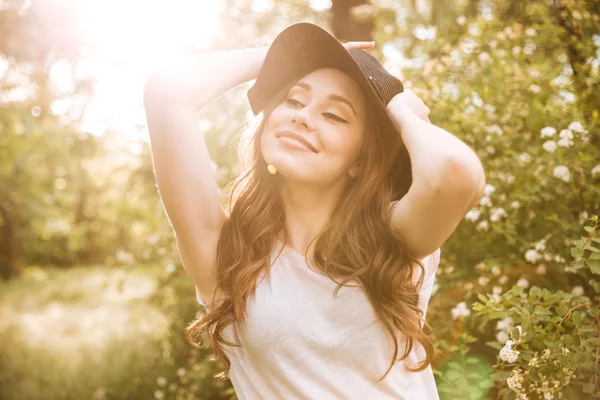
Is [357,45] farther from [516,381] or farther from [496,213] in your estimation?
[496,213]

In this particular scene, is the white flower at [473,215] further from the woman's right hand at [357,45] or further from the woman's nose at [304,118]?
the woman's nose at [304,118]

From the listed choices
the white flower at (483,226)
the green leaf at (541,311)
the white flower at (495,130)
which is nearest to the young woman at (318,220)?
the green leaf at (541,311)

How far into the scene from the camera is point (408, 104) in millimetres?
1784

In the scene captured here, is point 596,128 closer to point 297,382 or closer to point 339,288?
point 339,288

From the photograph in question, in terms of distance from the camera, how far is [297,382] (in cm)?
159

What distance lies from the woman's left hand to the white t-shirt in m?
0.58

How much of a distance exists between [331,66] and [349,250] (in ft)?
1.95

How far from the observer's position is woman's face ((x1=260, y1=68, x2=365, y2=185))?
1710 millimetres

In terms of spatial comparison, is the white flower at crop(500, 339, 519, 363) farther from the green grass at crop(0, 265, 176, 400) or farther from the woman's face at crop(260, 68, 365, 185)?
the green grass at crop(0, 265, 176, 400)

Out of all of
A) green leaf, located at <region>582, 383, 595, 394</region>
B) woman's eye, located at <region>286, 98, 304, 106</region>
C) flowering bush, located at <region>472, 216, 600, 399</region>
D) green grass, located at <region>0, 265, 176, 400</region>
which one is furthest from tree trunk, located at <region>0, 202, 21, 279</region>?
green leaf, located at <region>582, 383, 595, 394</region>

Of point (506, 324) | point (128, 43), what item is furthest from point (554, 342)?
point (128, 43)

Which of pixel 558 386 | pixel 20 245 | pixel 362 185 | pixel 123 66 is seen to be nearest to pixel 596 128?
pixel 558 386

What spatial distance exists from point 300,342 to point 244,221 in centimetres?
48

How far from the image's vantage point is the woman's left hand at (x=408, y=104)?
1.76 m
